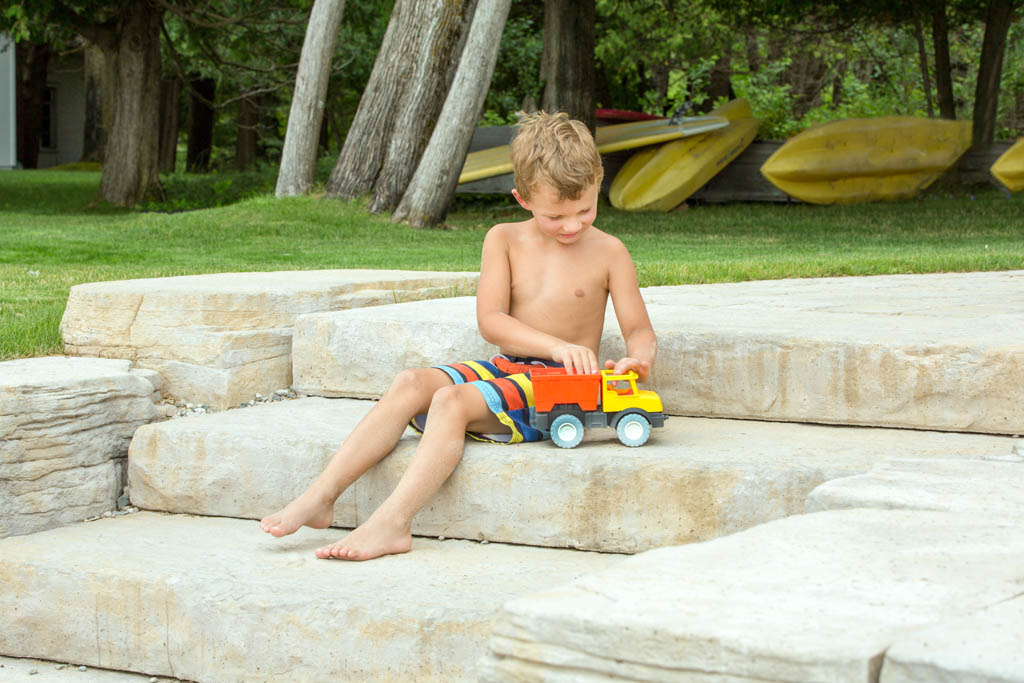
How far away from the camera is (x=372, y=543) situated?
2.87 m

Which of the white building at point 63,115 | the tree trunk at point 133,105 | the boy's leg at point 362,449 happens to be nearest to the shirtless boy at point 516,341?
the boy's leg at point 362,449

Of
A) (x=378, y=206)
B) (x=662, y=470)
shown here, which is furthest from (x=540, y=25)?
(x=662, y=470)

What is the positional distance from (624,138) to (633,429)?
12.1 meters

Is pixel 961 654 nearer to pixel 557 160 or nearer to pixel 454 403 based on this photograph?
pixel 454 403

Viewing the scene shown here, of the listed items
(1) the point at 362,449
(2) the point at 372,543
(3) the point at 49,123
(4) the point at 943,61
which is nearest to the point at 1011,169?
(4) the point at 943,61

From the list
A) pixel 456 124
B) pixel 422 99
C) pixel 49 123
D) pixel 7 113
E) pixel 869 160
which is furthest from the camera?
pixel 49 123

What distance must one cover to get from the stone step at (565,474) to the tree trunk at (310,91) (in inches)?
319

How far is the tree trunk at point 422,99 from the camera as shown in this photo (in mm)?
10812

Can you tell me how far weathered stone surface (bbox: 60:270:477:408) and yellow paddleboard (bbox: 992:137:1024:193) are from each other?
1118 cm

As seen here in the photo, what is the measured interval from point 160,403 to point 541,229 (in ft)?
4.86

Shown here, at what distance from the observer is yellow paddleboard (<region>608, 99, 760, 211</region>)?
45.8 ft

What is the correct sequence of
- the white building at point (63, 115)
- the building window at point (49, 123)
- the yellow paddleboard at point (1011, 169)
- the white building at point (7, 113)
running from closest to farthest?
the yellow paddleboard at point (1011, 169), the white building at point (7, 113), the white building at point (63, 115), the building window at point (49, 123)

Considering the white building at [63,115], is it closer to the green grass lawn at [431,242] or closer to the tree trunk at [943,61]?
the green grass lawn at [431,242]

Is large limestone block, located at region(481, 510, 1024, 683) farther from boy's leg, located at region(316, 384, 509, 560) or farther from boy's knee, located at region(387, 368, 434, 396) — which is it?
boy's knee, located at region(387, 368, 434, 396)
